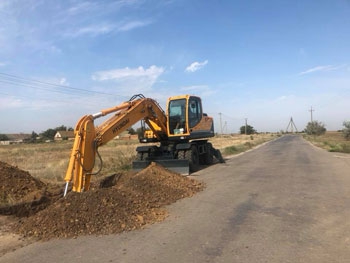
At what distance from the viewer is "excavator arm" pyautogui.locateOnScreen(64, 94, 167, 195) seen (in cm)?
1005

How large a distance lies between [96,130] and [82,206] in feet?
14.5

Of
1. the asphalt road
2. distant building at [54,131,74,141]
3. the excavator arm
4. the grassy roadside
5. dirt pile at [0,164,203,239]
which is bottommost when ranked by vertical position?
the asphalt road

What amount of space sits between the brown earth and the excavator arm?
1002 mm

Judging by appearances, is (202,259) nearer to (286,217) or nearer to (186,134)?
(286,217)

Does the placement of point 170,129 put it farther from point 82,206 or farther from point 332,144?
point 332,144

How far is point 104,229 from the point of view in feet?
24.7

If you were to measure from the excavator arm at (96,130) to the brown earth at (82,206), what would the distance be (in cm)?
100

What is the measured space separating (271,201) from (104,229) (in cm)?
473

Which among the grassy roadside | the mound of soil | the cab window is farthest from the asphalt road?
the grassy roadside

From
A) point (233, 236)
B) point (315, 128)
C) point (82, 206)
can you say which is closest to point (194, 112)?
point (82, 206)

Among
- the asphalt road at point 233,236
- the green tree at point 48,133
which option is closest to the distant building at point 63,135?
the green tree at point 48,133

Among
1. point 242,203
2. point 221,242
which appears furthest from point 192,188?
point 221,242

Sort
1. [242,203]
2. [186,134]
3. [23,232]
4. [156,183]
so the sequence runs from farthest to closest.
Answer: [186,134], [156,183], [242,203], [23,232]

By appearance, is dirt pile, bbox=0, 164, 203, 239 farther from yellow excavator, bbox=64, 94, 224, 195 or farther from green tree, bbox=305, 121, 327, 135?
green tree, bbox=305, 121, 327, 135
